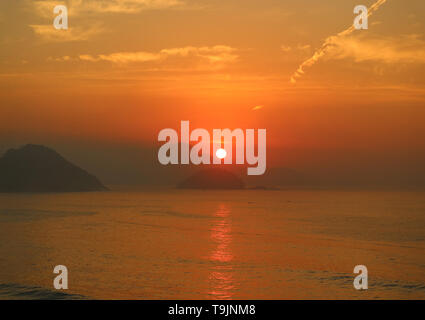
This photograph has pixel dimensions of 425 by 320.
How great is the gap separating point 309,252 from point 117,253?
22.5 meters

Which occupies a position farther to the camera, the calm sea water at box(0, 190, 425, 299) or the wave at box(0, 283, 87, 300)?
the calm sea water at box(0, 190, 425, 299)

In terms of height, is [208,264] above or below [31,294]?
above

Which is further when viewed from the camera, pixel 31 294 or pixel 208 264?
pixel 208 264

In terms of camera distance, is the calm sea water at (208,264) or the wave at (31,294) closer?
the wave at (31,294)

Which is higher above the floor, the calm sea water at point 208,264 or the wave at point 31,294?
the calm sea water at point 208,264

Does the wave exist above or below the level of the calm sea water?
below
